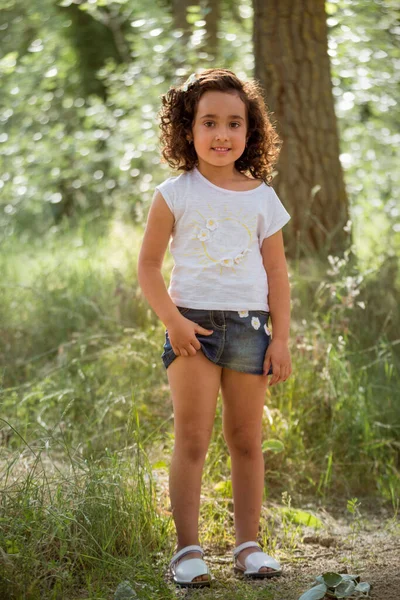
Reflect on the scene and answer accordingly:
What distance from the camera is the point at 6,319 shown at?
4.94 metres

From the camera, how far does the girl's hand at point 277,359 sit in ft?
8.45

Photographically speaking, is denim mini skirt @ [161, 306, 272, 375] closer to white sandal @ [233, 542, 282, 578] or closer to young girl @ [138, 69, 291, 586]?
young girl @ [138, 69, 291, 586]

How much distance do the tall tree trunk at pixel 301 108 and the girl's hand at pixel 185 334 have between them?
266 centimetres

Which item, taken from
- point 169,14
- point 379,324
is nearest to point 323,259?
point 379,324

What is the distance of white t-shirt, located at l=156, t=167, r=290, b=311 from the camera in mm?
2521

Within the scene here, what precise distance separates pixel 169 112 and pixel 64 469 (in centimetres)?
134

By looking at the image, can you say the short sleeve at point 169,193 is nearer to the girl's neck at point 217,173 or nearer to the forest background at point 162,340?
the girl's neck at point 217,173

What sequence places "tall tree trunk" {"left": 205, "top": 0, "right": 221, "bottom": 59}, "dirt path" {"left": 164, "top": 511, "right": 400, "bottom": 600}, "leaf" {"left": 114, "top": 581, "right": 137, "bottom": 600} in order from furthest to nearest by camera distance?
1. "tall tree trunk" {"left": 205, "top": 0, "right": 221, "bottom": 59}
2. "dirt path" {"left": 164, "top": 511, "right": 400, "bottom": 600}
3. "leaf" {"left": 114, "top": 581, "right": 137, "bottom": 600}

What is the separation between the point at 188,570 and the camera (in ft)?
7.99

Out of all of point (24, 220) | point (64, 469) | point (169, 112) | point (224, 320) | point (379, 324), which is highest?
point (169, 112)

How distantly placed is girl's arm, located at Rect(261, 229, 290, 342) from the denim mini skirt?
0.08 m

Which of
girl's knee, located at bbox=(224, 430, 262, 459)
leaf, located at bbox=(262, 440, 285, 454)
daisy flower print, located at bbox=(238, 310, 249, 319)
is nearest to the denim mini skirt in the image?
daisy flower print, located at bbox=(238, 310, 249, 319)

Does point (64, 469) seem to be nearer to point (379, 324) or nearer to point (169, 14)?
point (379, 324)

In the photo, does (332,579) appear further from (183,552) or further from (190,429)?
(190,429)
